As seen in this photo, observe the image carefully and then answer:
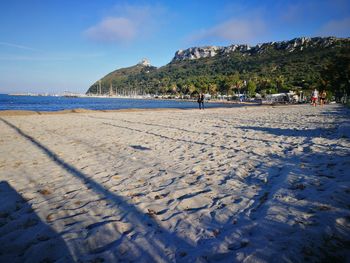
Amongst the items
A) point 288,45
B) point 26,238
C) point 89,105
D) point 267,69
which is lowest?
point 89,105

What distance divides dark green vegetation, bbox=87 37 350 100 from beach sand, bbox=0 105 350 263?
38.2 m

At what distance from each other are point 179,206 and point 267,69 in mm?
125247

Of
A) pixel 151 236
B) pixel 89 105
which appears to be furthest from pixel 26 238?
pixel 89 105

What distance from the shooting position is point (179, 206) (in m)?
3.74

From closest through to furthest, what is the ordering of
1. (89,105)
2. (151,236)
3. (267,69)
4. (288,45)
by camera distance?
(151,236) → (89,105) → (267,69) → (288,45)

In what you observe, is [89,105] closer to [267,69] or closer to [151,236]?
[151,236]

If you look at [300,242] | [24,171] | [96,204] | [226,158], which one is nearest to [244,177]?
[226,158]

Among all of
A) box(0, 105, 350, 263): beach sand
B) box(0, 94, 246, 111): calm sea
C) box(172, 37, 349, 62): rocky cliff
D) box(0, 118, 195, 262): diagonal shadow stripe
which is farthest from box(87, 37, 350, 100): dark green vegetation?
box(0, 118, 195, 262): diagonal shadow stripe

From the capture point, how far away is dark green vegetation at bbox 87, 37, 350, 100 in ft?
207

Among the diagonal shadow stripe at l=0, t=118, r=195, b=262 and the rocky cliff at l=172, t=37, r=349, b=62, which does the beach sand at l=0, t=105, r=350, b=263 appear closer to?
the diagonal shadow stripe at l=0, t=118, r=195, b=262

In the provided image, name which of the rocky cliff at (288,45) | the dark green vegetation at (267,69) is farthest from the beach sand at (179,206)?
the rocky cliff at (288,45)

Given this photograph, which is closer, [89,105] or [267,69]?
[89,105]

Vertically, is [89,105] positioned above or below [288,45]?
below

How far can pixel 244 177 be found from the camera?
16.0 ft
